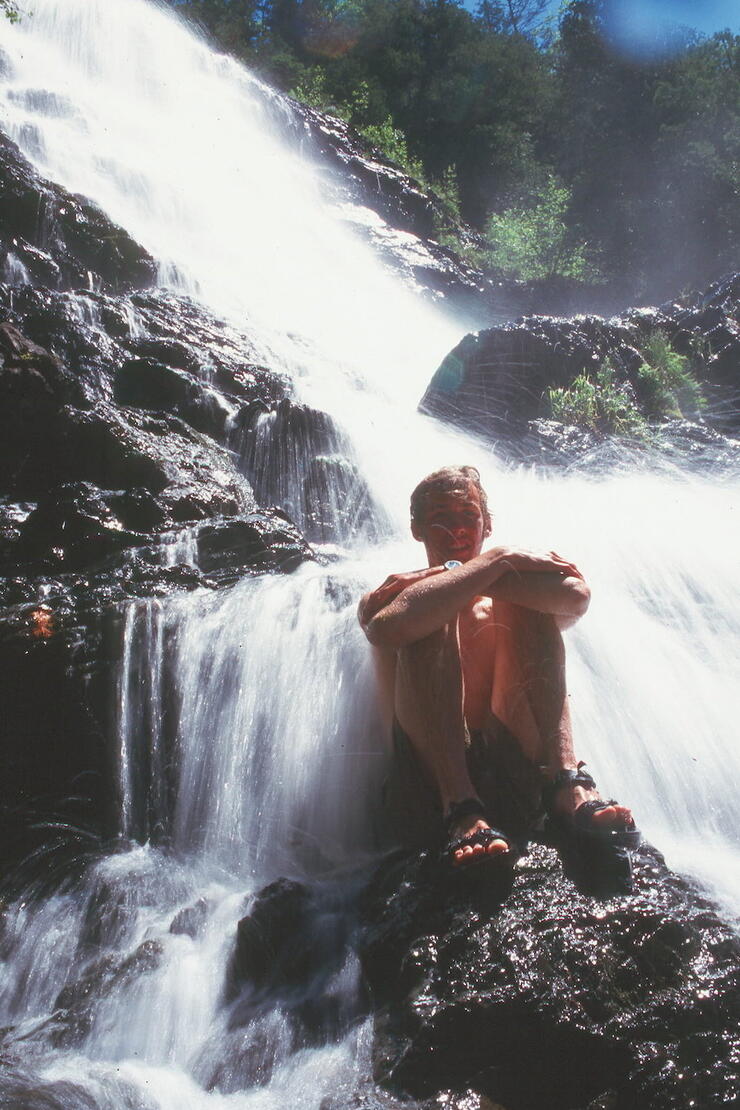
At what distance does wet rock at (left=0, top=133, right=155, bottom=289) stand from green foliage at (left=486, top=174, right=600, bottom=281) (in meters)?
11.3

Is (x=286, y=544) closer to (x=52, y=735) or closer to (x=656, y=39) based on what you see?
(x=52, y=735)

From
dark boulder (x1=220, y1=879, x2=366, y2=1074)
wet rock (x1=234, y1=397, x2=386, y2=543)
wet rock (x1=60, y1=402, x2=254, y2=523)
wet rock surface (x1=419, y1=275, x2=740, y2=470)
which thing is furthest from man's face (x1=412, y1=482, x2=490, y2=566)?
wet rock surface (x1=419, y1=275, x2=740, y2=470)

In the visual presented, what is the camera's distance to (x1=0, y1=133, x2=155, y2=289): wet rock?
9.38 meters

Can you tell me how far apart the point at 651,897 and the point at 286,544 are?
324 centimetres

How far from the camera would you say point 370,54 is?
87.3 ft

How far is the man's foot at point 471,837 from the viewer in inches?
90.1

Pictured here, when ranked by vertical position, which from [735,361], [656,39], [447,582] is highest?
[656,39]

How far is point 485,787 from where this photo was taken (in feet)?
9.06

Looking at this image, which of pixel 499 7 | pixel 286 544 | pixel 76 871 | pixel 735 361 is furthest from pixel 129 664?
pixel 499 7

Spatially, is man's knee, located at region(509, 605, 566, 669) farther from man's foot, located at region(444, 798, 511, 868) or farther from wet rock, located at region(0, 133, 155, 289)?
wet rock, located at region(0, 133, 155, 289)

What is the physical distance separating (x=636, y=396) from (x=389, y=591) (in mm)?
8191

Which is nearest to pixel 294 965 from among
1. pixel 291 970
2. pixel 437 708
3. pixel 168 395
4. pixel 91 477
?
pixel 291 970

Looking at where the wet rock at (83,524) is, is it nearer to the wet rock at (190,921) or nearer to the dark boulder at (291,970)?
the wet rock at (190,921)

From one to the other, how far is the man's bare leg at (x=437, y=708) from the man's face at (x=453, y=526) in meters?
0.50
